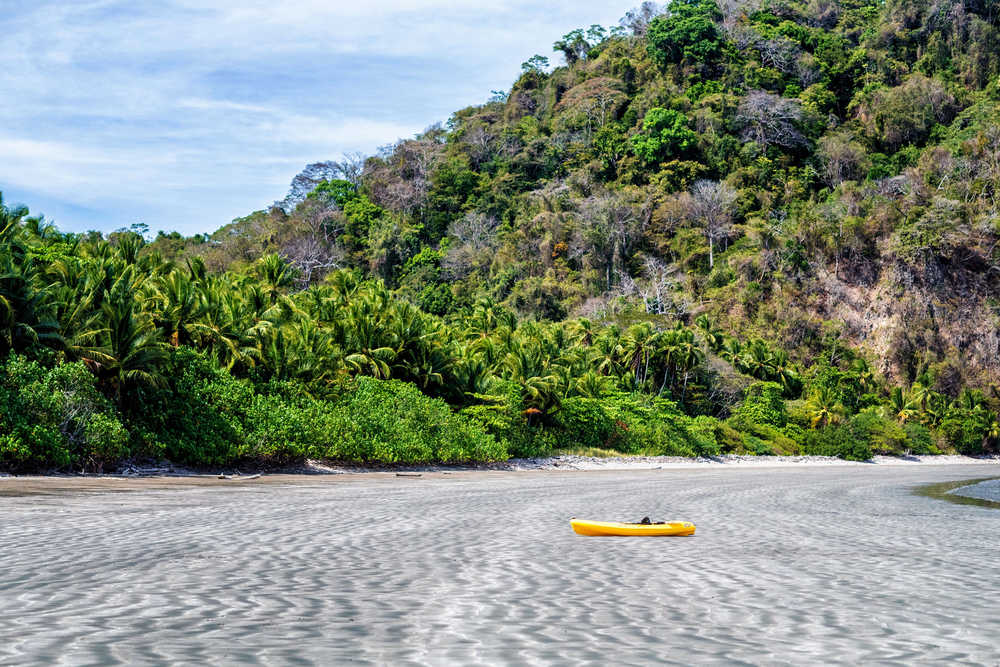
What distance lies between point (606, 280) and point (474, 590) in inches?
2797

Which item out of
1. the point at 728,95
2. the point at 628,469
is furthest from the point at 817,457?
the point at 728,95

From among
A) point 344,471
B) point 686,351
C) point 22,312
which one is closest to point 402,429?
point 344,471

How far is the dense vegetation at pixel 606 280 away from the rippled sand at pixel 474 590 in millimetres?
15303

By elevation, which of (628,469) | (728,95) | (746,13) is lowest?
(628,469)

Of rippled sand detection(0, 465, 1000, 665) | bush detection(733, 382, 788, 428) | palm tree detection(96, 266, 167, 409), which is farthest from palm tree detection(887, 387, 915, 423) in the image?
palm tree detection(96, 266, 167, 409)

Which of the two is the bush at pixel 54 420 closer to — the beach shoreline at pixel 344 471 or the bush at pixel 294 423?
the beach shoreline at pixel 344 471

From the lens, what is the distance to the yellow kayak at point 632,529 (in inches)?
400

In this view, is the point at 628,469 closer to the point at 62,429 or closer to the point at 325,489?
the point at 325,489

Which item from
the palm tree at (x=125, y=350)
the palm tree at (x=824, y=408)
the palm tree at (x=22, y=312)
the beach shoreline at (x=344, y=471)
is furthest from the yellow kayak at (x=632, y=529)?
the palm tree at (x=824, y=408)

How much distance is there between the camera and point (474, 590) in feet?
20.8

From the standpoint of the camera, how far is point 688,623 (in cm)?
532

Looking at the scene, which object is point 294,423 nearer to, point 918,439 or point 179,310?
point 179,310

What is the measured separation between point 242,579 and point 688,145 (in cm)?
8023

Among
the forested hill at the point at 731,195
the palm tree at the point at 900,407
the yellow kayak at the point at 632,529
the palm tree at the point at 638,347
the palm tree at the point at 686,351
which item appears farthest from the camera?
the forested hill at the point at 731,195
